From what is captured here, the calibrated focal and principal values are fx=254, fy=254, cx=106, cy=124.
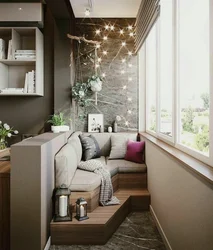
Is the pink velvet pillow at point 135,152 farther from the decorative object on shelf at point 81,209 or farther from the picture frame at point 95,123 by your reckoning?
the decorative object on shelf at point 81,209

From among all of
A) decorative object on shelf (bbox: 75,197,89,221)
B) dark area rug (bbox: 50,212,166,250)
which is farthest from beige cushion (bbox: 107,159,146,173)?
decorative object on shelf (bbox: 75,197,89,221)

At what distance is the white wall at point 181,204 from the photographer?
1.45 metres

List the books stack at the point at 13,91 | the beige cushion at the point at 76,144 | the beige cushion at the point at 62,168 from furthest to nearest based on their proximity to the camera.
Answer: the books stack at the point at 13,91, the beige cushion at the point at 76,144, the beige cushion at the point at 62,168

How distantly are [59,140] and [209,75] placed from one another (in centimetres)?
183

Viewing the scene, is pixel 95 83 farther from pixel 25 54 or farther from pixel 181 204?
pixel 181 204

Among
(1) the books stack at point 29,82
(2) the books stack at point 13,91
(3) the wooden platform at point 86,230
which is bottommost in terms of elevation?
(3) the wooden platform at point 86,230

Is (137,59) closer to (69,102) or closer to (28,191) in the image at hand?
(69,102)

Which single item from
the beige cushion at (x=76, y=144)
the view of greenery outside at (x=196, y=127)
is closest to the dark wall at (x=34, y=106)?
the beige cushion at (x=76, y=144)

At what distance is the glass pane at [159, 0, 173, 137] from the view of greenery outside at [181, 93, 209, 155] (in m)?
0.49

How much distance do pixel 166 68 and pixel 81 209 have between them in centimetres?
181

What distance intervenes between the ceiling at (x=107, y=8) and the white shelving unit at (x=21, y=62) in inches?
28.8

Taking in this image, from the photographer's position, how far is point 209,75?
1671 mm

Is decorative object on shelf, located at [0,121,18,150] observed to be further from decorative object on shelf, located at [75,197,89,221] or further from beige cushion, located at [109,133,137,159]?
decorative object on shelf, located at [75,197,89,221]

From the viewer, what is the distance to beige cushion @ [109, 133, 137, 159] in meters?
3.99
